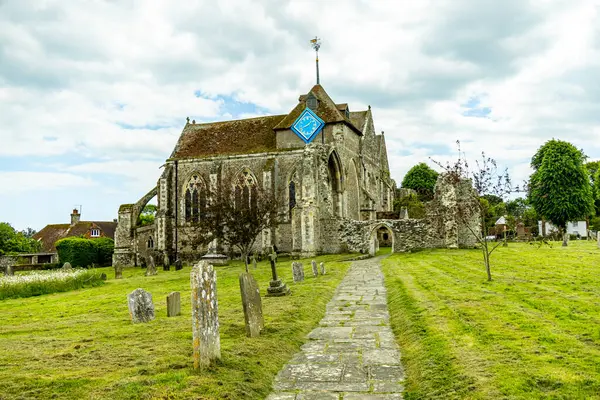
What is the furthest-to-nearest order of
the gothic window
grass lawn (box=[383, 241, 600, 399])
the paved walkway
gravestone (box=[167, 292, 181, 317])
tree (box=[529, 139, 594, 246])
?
tree (box=[529, 139, 594, 246])
the gothic window
gravestone (box=[167, 292, 181, 317])
the paved walkway
grass lawn (box=[383, 241, 600, 399])

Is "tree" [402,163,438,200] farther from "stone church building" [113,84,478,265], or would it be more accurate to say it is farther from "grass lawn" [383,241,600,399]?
"grass lawn" [383,241,600,399]

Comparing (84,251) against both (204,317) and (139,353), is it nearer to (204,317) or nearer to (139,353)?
(139,353)

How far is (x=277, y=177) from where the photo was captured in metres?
37.7

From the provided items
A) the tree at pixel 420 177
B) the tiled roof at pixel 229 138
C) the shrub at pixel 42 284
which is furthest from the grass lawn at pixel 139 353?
the tree at pixel 420 177

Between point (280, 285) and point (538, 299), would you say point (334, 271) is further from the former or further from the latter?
point (538, 299)

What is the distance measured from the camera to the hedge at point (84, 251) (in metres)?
41.8

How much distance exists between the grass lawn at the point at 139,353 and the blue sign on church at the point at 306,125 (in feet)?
50.4

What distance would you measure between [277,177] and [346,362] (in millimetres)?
30611

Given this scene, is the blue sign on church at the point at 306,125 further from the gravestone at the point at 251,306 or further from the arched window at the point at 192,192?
the gravestone at the point at 251,306

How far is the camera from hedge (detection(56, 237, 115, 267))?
41750 millimetres

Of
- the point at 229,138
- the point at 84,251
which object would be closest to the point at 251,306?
the point at 229,138

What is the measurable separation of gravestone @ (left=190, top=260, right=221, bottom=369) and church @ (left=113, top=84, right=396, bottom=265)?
25.7 metres

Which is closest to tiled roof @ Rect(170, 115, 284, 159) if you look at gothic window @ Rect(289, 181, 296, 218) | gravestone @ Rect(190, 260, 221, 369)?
gothic window @ Rect(289, 181, 296, 218)

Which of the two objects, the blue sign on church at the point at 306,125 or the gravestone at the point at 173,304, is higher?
the blue sign on church at the point at 306,125
